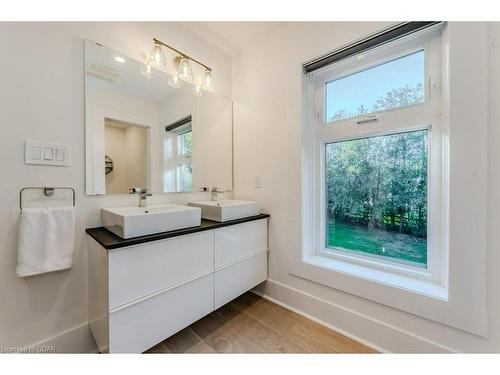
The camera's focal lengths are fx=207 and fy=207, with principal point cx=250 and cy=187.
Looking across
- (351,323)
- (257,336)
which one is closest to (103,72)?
(257,336)

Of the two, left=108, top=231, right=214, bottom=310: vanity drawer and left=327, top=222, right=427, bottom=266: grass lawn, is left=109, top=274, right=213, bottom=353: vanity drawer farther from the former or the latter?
left=327, top=222, right=427, bottom=266: grass lawn

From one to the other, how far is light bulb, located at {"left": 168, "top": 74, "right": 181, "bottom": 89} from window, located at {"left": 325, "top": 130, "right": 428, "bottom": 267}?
1.25 meters

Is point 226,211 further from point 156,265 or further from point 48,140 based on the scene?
point 48,140

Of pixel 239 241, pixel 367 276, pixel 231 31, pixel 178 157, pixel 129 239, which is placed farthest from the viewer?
pixel 231 31

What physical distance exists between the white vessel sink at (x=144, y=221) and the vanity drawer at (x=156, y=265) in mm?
74

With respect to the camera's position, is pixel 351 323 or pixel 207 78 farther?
pixel 207 78

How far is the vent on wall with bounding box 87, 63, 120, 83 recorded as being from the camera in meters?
1.23

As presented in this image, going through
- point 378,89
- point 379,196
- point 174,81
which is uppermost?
point 174,81

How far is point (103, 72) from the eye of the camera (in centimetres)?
127

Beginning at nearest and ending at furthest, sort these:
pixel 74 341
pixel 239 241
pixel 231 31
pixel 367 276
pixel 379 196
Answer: pixel 74 341, pixel 367 276, pixel 379 196, pixel 239 241, pixel 231 31

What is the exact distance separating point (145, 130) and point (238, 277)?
1.25 meters

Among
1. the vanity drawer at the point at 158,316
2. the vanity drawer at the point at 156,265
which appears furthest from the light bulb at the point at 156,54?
the vanity drawer at the point at 158,316

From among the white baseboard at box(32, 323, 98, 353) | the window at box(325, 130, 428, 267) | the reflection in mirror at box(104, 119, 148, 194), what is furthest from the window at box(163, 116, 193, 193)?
the window at box(325, 130, 428, 267)
